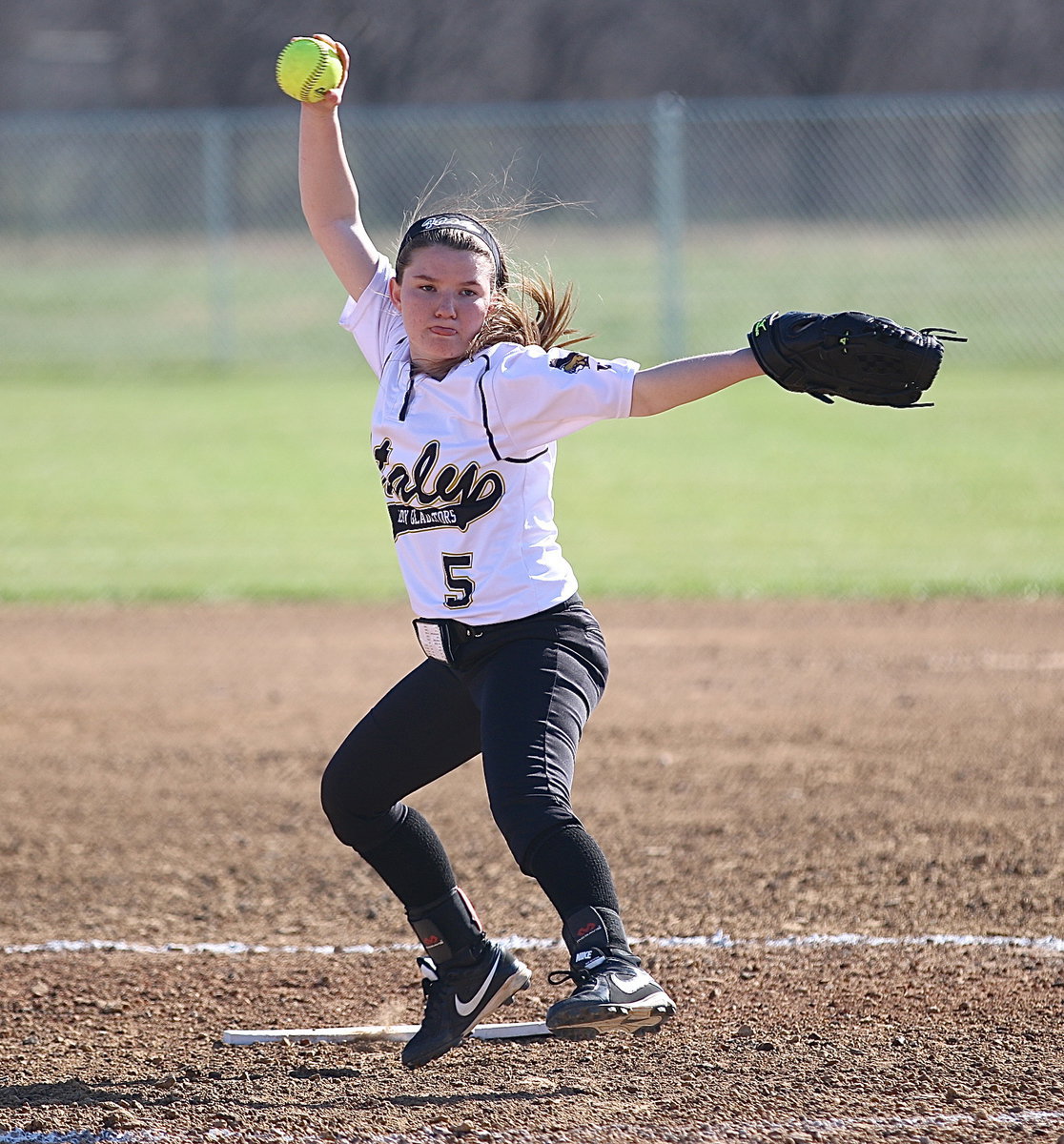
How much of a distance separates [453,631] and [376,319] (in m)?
0.75

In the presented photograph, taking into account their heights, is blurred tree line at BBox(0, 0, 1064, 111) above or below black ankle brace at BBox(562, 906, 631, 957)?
above

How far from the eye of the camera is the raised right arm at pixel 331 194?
3.43 meters

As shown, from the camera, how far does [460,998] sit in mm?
3168

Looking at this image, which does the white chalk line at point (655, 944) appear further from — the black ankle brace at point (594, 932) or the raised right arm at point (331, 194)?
the raised right arm at point (331, 194)

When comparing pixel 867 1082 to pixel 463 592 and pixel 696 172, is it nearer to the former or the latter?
pixel 463 592

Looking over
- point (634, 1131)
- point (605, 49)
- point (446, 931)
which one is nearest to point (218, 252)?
point (446, 931)

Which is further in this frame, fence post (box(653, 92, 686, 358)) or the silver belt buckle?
fence post (box(653, 92, 686, 358))

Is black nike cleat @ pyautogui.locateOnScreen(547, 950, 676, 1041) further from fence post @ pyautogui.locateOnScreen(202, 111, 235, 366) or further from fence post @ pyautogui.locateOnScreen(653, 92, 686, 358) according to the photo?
fence post @ pyautogui.locateOnScreen(202, 111, 235, 366)

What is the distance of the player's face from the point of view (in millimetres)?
3064

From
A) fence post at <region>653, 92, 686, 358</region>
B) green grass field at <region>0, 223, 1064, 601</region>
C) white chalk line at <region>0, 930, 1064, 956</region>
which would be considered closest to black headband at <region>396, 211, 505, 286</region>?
green grass field at <region>0, 223, 1064, 601</region>

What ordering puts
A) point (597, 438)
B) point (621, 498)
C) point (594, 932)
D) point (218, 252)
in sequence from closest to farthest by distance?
point (594, 932) < point (621, 498) < point (597, 438) < point (218, 252)

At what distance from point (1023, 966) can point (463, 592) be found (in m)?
1.71

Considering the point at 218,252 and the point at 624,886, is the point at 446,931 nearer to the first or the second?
the point at 624,886

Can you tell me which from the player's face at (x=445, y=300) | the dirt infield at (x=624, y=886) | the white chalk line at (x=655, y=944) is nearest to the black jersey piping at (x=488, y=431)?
the player's face at (x=445, y=300)
